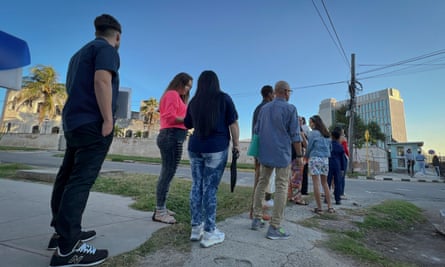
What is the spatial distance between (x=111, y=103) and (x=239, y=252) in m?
1.59

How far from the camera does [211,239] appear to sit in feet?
7.31

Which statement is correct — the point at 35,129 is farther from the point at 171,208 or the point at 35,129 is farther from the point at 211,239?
the point at 211,239

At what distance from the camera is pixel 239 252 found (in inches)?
82.4

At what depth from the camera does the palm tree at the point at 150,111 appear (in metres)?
39.5

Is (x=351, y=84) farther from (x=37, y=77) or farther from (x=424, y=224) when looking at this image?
(x=37, y=77)

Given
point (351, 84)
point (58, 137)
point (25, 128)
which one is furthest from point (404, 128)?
point (25, 128)

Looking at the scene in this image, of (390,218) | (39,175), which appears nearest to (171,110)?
(390,218)

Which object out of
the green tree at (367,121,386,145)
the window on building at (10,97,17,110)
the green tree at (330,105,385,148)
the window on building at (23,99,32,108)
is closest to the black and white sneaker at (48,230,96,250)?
the green tree at (330,105,385,148)

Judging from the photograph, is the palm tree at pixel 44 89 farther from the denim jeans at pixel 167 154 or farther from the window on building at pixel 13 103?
the denim jeans at pixel 167 154

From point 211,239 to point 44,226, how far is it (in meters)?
1.77

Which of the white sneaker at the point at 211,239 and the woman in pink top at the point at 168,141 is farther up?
the woman in pink top at the point at 168,141

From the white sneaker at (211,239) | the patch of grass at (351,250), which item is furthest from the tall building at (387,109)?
the white sneaker at (211,239)

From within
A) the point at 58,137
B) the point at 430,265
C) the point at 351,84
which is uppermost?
the point at 351,84

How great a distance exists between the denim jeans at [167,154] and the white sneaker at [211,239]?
896 millimetres
